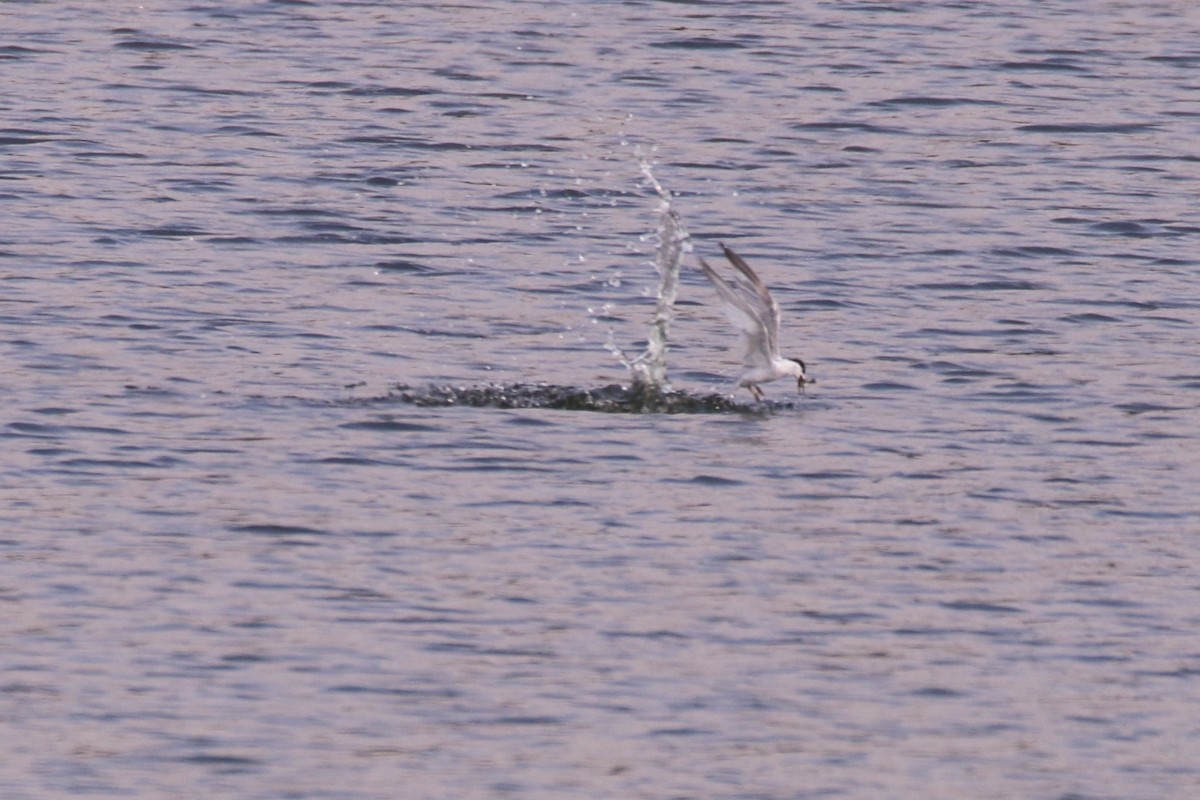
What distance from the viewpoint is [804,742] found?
1220cm

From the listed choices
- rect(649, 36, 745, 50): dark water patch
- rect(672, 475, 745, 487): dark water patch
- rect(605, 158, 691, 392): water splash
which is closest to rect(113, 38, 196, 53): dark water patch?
rect(649, 36, 745, 50): dark water patch

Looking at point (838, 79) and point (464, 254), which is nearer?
point (464, 254)

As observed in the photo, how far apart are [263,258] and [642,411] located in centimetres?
596

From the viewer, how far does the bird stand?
18.5 meters

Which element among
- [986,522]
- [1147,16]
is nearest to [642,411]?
[986,522]

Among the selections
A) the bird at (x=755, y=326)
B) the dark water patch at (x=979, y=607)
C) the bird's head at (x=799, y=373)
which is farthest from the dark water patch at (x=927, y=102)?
the dark water patch at (x=979, y=607)

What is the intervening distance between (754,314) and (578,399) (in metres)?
1.48

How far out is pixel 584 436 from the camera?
59.1 feet

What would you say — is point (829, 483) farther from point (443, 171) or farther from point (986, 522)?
point (443, 171)

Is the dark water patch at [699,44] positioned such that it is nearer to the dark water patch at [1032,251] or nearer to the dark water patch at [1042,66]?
the dark water patch at [1042,66]

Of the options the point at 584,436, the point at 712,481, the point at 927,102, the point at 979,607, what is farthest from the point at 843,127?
the point at 979,607

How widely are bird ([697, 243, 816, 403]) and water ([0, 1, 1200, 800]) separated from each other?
38cm

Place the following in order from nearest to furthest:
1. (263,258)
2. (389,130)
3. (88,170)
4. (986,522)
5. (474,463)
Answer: (986,522), (474,463), (263,258), (88,170), (389,130)

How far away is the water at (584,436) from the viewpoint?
12.4m
